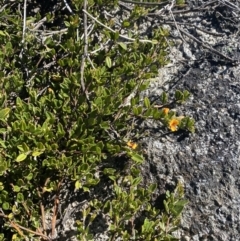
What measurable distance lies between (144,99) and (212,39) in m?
0.50

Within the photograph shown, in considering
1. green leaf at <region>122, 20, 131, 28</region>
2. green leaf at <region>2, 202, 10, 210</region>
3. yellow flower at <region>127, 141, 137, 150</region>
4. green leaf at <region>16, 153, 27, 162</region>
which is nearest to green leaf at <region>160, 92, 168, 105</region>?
yellow flower at <region>127, 141, 137, 150</region>

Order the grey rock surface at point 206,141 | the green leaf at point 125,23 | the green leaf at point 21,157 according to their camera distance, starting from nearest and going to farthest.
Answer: the green leaf at point 21,157
the grey rock surface at point 206,141
the green leaf at point 125,23

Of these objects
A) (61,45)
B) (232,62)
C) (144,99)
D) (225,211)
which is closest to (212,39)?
(232,62)

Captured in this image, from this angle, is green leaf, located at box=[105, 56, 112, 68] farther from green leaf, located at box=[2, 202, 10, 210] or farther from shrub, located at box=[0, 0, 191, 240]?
green leaf, located at box=[2, 202, 10, 210]

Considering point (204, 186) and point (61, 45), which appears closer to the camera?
point (204, 186)

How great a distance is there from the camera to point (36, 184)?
1.91m

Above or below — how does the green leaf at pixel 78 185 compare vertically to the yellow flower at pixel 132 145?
below

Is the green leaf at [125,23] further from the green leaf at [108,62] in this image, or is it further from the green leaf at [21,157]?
the green leaf at [21,157]

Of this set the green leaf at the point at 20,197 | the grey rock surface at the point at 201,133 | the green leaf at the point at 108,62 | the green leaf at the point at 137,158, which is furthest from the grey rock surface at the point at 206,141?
the green leaf at the point at 20,197

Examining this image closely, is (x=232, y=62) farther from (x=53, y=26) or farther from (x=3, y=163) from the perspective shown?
(x=3, y=163)

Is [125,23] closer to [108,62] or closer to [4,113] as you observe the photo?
[108,62]

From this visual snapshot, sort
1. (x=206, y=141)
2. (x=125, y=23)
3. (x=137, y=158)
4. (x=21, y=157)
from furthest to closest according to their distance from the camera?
(x=125, y=23) → (x=206, y=141) → (x=137, y=158) → (x=21, y=157)

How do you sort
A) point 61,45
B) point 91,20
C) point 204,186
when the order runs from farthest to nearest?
point 91,20, point 61,45, point 204,186

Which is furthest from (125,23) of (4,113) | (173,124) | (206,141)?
(4,113)
